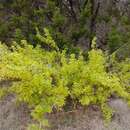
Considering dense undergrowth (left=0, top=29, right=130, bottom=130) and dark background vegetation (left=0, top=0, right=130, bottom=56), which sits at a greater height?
dark background vegetation (left=0, top=0, right=130, bottom=56)

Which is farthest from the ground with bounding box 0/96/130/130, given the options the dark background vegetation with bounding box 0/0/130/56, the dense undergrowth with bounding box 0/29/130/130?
the dark background vegetation with bounding box 0/0/130/56

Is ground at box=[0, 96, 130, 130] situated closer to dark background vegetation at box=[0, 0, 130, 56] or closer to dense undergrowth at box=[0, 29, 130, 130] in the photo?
dense undergrowth at box=[0, 29, 130, 130]

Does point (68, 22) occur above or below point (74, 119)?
above

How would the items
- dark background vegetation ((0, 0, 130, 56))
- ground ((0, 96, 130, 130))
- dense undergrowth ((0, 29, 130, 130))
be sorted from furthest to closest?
dark background vegetation ((0, 0, 130, 56)) → ground ((0, 96, 130, 130)) → dense undergrowth ((0, 29, 130, 130))

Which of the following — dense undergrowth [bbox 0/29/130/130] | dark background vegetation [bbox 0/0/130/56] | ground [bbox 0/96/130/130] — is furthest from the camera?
dark background vegetation [bbox 0/0/130/56]

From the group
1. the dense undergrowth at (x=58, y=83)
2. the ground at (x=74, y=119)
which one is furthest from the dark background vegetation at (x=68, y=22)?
the ground at (x=74, y=119)

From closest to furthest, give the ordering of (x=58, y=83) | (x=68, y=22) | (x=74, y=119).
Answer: (x=58, y=83) < (x=74, y=119) < (x=68, y=22)

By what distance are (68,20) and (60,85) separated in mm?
2336

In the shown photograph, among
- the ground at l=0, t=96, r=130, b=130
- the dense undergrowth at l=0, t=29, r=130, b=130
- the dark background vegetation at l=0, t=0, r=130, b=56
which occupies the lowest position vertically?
the ground at l=0, t=96, r=130, b=130

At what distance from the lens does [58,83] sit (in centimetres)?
557

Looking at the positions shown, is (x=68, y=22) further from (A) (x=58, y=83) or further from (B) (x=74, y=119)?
(B) (x=74, y=119)

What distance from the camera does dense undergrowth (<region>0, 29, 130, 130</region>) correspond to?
17.8 ft

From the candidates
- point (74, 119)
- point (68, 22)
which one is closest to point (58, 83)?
point (74, 119)

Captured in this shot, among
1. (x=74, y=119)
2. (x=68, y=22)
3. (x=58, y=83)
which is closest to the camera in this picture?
(x=58, y=83)
